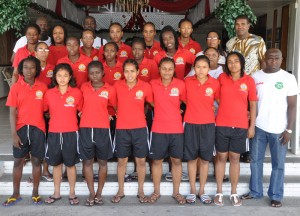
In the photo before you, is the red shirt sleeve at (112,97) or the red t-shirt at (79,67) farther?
the red t-shirt at (79,67)

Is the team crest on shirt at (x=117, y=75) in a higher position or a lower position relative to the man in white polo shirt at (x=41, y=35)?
lower

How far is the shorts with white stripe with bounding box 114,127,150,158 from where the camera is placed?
3393 mm

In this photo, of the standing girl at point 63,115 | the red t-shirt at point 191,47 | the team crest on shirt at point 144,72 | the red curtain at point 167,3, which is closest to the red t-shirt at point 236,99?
the red t-shirt at point 191,47

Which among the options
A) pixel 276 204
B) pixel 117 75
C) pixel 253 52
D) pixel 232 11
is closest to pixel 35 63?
pixel 117 75

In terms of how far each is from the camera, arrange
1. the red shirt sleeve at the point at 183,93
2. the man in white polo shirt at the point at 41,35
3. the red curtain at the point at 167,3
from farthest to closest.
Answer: the red curtain at the point at 167,3, the man in white polo shirt at the point at 41,35, the red shirt sleeve at the point at 183,93

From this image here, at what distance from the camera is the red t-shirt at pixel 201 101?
132 inches

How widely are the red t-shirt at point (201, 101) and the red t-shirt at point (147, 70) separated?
494mm

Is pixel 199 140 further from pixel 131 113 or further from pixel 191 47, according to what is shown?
pixel 191 47

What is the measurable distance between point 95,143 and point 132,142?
1.18ft

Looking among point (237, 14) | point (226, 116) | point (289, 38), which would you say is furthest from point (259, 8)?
point (226, 116)

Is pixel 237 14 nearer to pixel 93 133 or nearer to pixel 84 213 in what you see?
pixel 93 133

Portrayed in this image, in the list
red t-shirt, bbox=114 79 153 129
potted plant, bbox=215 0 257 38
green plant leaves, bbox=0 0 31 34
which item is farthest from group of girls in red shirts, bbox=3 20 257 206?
potted plant, bbox=215 0 257 38

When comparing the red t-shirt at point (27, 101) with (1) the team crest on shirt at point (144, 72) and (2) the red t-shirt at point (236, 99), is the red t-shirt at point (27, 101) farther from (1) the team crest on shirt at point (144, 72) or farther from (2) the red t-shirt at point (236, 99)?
(2) the red t-shirt at point (236, 99)

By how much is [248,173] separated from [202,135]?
3.59 feet
